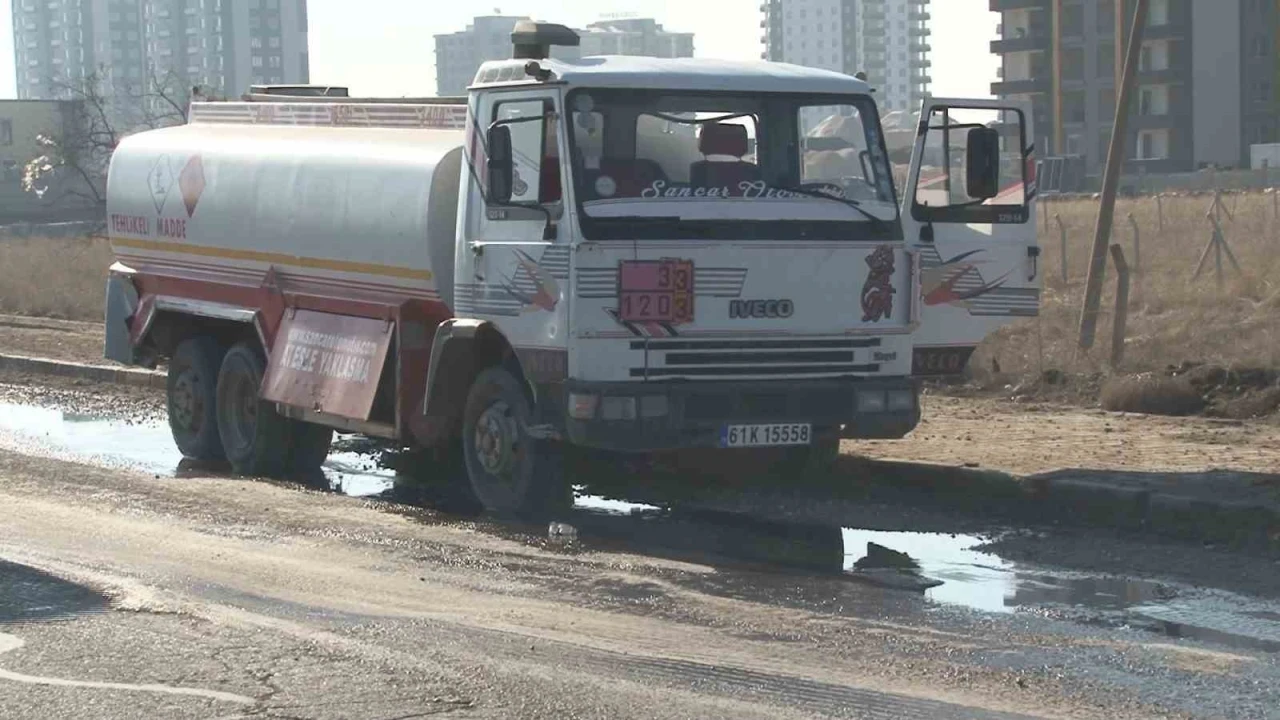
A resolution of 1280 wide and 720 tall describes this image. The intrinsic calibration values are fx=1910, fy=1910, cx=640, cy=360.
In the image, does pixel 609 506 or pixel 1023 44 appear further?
pixel 1023 44

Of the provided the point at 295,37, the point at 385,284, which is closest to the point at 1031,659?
the point at 385,284

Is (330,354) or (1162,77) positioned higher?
(1162,77)

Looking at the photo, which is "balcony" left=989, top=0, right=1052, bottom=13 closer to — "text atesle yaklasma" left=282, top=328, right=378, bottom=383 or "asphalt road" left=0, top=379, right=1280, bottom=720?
"text atesle yaklasma" left=282, top=328, right=378, bottom=383

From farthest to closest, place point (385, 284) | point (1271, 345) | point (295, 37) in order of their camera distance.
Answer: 1. point (295, 37)
2. point (1271, 345)
3. point (385, 284)

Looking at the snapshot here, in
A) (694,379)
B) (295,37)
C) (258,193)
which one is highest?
(295,37)

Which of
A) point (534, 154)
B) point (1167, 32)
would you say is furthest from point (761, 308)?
point (1167, 32)

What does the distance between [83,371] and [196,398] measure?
7.19m

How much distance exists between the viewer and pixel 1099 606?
8836 mm

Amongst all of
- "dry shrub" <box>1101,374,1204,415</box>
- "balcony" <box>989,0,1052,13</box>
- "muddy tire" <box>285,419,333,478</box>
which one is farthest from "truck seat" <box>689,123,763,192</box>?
"balcony" <box>989,0,1052,13</box>

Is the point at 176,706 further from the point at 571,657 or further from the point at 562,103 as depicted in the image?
the point at 562,103

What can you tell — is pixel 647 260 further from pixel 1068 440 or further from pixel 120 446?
pixel 120 446

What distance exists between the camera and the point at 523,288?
11.4m

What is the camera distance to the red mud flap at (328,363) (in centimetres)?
1318

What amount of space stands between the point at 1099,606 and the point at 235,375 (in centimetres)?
835
